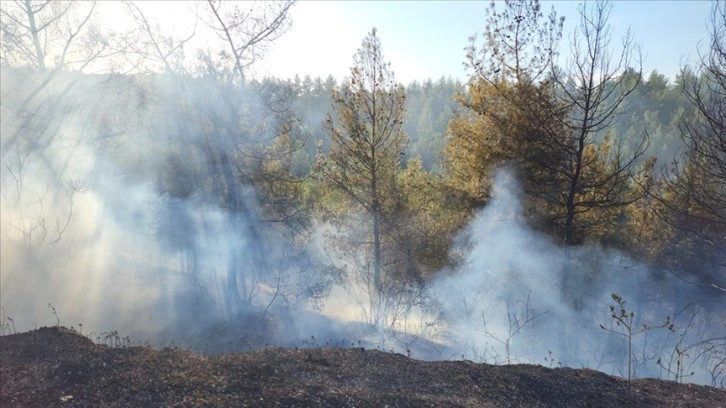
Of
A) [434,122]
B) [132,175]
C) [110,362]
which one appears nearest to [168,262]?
[132,175]

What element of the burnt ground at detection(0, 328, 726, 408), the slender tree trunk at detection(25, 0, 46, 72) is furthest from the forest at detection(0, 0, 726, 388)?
the burnt ground at detection(0, 328, 726, 408)

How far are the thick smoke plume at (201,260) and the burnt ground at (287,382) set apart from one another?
200 inches

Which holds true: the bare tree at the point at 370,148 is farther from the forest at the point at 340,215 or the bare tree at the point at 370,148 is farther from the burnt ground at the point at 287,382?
the burnt ground at the point at 287,382

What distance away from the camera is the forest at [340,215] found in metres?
10.0

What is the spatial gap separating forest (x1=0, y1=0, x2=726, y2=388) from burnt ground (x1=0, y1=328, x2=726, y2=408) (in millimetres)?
4502

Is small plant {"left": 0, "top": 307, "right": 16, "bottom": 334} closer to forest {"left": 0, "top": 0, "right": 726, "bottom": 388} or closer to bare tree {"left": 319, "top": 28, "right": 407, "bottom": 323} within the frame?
forest {"left": 0, "top": 0, "right": 726, "bottom": 388}

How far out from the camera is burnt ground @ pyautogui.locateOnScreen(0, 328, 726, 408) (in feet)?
11.8

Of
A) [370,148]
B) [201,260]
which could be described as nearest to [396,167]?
[370,148]

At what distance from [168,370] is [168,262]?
32.9 ft

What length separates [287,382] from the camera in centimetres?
388

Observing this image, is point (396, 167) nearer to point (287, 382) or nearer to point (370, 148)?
point (370, 148)

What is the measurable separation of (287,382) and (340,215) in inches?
347

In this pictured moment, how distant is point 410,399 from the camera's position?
367 centimetres

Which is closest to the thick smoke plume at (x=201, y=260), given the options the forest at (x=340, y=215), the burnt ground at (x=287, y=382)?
the forest at (x=340, y=215)
